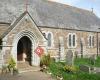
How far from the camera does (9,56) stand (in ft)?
77.8

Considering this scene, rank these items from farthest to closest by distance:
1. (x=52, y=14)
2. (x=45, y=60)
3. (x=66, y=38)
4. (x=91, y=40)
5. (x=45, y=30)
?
(x=91, y=40) < (x=52, y=14) < (x=66, y=38) < (x=45, y=30) < (x=45, y=60)

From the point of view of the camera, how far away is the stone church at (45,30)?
80.1ft

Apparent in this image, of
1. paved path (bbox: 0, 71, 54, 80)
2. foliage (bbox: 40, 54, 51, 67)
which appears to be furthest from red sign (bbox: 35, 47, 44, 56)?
paved path (bbox: 0, 71, 54, 80)

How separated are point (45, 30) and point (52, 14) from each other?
4774 millimetres

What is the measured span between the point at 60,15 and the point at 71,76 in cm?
1677

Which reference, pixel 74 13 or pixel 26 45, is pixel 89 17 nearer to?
pixel 74 13

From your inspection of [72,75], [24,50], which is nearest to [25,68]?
[24,50]

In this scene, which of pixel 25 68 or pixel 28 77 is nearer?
pixel 28 77

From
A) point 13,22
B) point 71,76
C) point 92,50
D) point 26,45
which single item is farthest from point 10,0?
point 92,50

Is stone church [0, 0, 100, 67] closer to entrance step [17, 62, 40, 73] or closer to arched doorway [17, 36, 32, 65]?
arched doorway [17, 36, 32, 65]

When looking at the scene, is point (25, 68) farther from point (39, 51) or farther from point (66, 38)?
point (66, 38)

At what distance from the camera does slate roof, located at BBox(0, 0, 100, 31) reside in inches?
1104

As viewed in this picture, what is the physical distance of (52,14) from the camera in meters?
34.9

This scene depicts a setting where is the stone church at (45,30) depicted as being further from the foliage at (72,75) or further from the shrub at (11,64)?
the foliage at (72,75)
